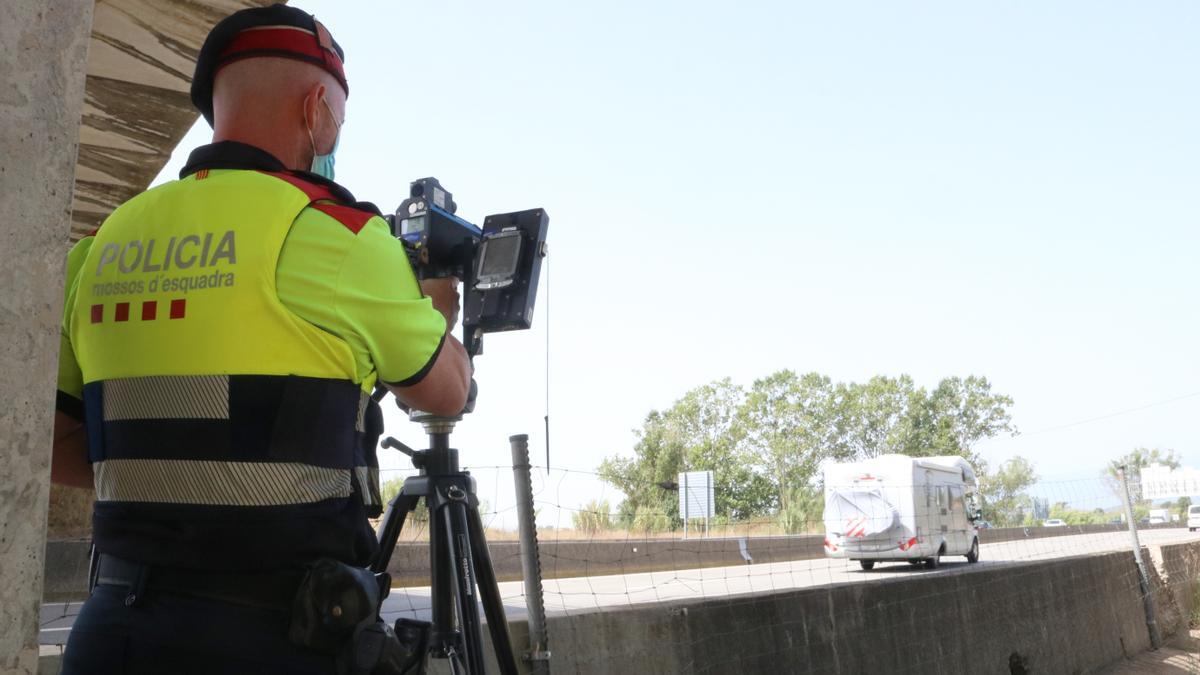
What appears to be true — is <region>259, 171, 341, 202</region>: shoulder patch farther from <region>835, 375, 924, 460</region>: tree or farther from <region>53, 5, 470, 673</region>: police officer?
<region>835, 375, 924, 460</region>: tree

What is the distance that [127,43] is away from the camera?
5129 mm

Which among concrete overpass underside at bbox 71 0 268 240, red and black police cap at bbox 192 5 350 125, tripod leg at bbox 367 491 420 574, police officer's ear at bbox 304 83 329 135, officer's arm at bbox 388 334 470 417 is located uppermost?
concrete overpass underside at bbox 71 0 268 240

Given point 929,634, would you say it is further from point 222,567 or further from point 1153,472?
point 1153,472

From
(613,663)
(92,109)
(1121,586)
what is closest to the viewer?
(613,663)

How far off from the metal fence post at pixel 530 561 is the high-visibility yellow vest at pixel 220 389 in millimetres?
1834

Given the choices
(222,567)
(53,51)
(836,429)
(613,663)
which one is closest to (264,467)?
(222,567)

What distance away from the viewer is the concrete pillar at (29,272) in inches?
54.1

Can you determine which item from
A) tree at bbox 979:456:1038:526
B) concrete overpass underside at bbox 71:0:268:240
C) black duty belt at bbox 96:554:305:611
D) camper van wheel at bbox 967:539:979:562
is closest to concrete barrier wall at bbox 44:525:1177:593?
black duty belt at bbox 96:554:305:611

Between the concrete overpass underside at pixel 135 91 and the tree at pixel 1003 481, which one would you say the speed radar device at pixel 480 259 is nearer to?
the concrete overpass underside at pixel 135 91

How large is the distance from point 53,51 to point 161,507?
0.67 metres

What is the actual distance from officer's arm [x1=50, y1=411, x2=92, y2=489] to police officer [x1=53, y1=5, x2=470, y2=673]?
131 mm

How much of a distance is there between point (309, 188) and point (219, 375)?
1.13ft

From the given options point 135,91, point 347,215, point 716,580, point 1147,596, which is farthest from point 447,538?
point 716,580

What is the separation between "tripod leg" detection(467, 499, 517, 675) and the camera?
2.39 m
